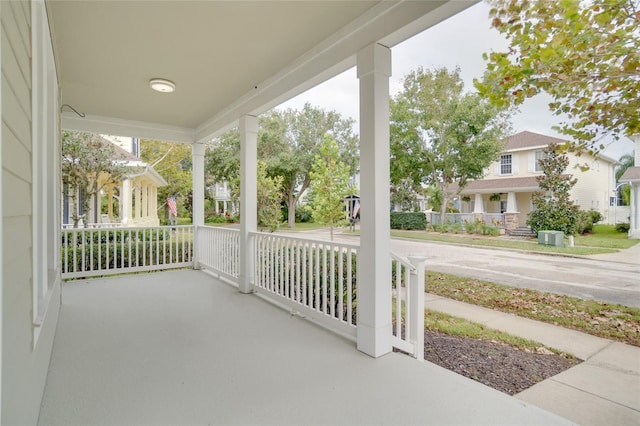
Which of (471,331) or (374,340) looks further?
(471,331)

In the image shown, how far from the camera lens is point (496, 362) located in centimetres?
279

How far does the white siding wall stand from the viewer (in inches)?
39.6

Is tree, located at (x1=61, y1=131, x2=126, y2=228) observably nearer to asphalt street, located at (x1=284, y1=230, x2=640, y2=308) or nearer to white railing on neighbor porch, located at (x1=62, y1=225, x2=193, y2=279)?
white railing on neighbor porch, located at (x1=62, y1=225, x2=193, y2=279)

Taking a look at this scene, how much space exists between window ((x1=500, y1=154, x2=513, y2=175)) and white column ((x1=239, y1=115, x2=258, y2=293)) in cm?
410

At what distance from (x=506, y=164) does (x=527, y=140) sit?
0.56 m

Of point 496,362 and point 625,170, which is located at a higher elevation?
point 625,170

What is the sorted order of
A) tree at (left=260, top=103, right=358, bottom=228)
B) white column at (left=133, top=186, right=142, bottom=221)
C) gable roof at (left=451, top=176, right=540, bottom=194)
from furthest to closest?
white column at (left=133, top=186, right=142, bottom=221) → tree at (left=260, top=103, right=358, bottom=228) → gable roof at (left=451, top=176, right=540, bottom=194)

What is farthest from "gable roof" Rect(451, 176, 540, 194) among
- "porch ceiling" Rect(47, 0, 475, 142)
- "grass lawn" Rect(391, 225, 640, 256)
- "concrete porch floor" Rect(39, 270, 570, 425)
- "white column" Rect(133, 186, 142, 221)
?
"white column" Rect(133, 186, 142, 221)

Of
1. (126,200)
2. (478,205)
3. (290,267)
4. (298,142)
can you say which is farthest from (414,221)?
(126,200)

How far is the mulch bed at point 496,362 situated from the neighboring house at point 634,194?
121 centimetres

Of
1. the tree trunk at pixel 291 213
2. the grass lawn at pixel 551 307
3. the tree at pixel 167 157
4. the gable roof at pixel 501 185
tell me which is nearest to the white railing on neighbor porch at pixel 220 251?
the grass lawn at pixel 551 307

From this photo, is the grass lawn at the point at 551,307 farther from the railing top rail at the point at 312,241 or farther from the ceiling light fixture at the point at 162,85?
the ceiling light fixture at the point at 162,85

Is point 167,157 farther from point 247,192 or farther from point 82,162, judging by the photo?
point 247,192

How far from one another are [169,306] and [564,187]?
5.03 m
